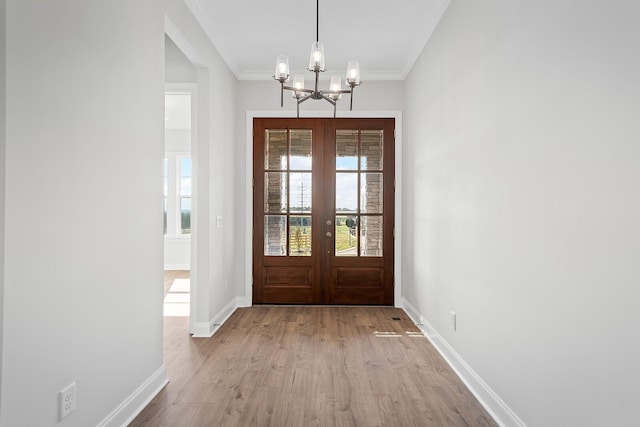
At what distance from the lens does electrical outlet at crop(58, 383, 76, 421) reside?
5.43 feet

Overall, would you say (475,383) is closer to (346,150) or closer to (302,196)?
(302,196)

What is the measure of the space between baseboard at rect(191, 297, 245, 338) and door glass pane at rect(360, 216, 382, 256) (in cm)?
173

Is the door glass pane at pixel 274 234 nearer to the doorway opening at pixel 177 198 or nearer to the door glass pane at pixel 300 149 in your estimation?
the door glass pane at pixel 300 149

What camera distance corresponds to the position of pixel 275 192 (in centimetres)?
497

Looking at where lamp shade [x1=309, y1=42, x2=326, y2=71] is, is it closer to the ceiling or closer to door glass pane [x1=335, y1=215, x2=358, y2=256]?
the ceiling

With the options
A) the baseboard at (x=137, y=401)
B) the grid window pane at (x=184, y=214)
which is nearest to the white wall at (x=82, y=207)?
the baseboard at (x=137, y=401)

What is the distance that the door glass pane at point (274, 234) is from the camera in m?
4.98

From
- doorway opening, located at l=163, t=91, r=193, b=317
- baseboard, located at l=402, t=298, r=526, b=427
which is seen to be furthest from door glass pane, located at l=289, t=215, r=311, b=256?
doorway opening, located at l=163, t=91, r=193, b=317

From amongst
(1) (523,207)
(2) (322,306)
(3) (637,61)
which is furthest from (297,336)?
(3) (637,61)

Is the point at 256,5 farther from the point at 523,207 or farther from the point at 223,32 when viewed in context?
the point at 523,207

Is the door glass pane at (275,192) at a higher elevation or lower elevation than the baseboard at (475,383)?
higher

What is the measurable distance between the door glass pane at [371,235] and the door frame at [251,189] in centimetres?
19

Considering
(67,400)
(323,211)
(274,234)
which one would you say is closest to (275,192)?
(274,234)

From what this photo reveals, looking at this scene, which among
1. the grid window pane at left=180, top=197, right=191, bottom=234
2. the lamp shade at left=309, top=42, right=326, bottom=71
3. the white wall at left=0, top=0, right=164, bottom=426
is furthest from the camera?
the grid window pane at left=180, top=197, right=191, bottom=234
